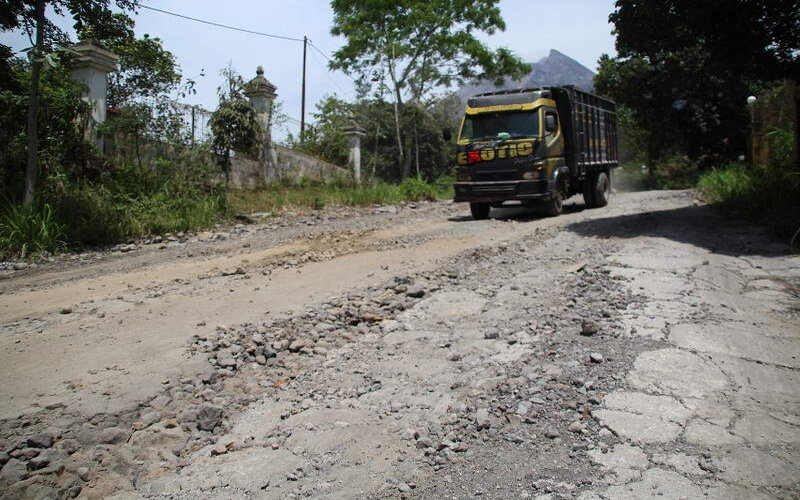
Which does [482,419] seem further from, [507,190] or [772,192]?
[772,192]

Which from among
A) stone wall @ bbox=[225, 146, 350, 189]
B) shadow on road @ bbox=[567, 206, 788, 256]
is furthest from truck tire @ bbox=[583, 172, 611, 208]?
stone wall @ bbox=[225, 146, 350, 189]

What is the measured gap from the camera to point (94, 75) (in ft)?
32.8

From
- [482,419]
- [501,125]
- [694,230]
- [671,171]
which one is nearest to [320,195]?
[501,125]

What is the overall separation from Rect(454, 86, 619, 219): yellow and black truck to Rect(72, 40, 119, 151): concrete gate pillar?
6.50m

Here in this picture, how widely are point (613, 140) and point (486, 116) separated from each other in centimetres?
570

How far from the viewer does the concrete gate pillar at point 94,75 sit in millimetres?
9789

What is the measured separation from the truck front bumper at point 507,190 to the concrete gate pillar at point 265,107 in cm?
522

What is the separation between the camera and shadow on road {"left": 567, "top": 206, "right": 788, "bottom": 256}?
7367mm

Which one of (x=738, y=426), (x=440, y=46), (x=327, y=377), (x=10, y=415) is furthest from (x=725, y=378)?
(x=440, y=46)

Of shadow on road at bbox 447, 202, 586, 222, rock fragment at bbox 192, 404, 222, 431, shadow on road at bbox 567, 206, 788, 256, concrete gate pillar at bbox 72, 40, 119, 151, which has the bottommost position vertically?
rock fragment at bbox 192, 404, 222, 431

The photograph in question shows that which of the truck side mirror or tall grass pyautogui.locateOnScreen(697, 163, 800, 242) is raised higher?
the truck side mirror

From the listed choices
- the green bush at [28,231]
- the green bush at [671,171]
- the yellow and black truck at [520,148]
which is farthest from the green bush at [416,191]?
the green bush at [671,171]

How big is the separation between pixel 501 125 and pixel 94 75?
7.34 metres

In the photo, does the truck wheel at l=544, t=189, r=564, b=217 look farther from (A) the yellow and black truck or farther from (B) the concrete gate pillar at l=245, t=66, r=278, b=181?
(B) the concrete gate pillar at l=245, t=66, r=278, b=181
